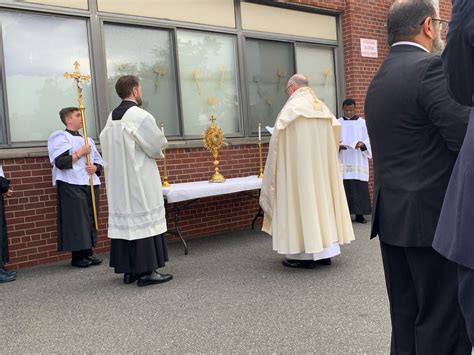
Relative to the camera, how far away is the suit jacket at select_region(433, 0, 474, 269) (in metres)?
1.49

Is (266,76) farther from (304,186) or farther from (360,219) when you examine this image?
(304,186)

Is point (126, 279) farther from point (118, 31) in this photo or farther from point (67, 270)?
point (118, 31)

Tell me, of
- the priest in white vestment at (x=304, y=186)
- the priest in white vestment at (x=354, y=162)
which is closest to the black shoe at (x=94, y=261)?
the priest in white vestment at (x=304, y=186)

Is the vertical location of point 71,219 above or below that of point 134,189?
below

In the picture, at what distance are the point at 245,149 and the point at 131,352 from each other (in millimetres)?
4857

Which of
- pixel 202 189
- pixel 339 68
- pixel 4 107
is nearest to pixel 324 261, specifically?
pixel 202 189

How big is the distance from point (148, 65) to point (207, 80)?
100 cm

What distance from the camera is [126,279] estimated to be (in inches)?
199

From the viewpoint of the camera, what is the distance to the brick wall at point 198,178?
5762 mm

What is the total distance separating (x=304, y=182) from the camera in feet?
16.6

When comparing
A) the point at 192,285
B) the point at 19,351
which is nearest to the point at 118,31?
the point at 192,285

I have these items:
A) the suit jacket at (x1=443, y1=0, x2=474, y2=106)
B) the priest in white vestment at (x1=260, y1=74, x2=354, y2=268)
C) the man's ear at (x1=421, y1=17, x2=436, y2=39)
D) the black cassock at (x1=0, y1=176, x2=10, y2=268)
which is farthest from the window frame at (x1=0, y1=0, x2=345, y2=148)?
the suit jacket at (x1=443, y1=0, x2=474, y2=106)

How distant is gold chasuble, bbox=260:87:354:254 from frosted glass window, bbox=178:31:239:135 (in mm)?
2418

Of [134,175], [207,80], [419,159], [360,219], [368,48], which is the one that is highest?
[368,48]
